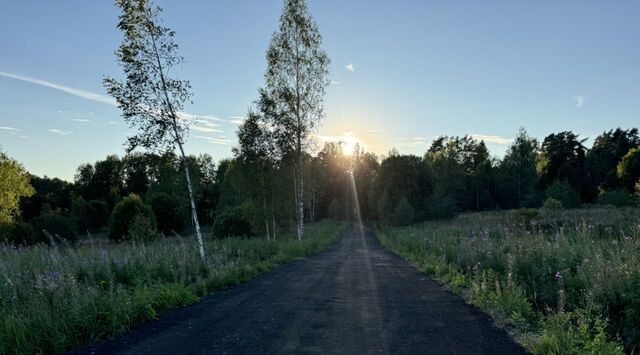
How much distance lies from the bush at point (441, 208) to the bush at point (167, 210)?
31555 mm

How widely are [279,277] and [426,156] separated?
230 feet

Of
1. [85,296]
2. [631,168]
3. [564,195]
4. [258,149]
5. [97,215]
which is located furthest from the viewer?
[97,215]

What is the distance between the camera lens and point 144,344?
6.04 metres

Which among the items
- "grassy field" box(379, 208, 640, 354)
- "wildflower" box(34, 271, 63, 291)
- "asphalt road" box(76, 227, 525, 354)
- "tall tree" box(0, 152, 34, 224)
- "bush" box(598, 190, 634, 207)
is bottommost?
"asphalt road" box(76, 227, 525, 354)

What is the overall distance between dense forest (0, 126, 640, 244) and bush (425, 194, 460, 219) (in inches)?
5.3

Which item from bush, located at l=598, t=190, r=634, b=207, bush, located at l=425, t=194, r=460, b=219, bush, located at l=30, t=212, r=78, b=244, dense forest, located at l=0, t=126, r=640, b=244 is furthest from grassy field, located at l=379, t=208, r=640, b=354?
bush, located at l=598, t=190, r=634, b=207

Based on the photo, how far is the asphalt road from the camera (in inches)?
221

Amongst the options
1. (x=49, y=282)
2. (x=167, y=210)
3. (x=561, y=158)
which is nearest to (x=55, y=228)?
(x=167, y=210)

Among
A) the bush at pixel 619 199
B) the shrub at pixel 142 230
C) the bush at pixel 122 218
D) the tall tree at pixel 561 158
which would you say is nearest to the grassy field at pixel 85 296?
the shrub at pixel 142 230

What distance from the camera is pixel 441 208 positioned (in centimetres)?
5050

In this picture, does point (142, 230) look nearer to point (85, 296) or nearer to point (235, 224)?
point (235, 224)

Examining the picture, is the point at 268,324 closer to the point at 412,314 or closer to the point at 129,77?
the point at 412,314

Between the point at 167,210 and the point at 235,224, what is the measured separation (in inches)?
891

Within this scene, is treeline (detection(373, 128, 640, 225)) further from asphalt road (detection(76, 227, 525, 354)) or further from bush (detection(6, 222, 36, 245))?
asphalt road (detection(76, 227, 525, 354))
